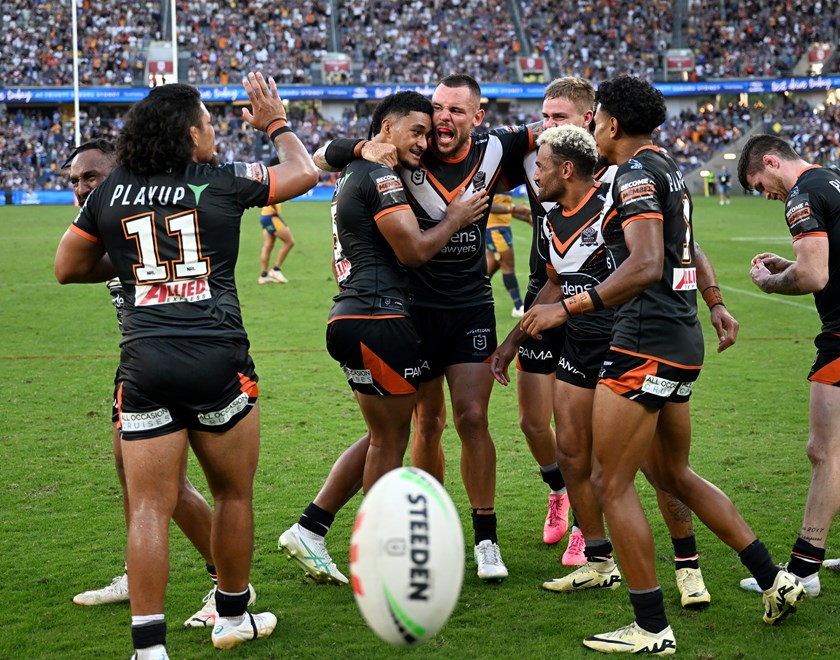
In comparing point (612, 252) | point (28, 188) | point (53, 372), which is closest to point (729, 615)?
point (612, 252)

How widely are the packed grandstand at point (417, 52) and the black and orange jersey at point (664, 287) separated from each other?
1783 inches

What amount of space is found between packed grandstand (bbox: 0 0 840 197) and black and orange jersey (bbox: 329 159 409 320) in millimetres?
44290

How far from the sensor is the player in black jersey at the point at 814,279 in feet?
16.9

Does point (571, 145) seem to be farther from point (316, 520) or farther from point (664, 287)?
point (316, 520)

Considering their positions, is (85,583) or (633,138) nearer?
(633,138)

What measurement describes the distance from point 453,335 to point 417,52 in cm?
4975

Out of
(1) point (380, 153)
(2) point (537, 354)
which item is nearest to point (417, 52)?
(2) point (537, 354)

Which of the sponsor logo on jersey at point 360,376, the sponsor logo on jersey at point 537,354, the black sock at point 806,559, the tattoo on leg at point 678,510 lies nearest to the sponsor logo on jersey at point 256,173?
the sponsor logo on jersey at point 360,376

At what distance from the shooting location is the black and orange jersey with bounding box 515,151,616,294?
5.80m

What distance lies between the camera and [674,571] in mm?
5535

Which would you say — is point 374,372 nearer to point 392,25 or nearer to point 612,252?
point 612,252

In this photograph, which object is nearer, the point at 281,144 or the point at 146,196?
the point at 146,196

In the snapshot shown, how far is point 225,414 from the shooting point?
430 centimetres

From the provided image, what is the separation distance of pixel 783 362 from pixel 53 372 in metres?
8.51
